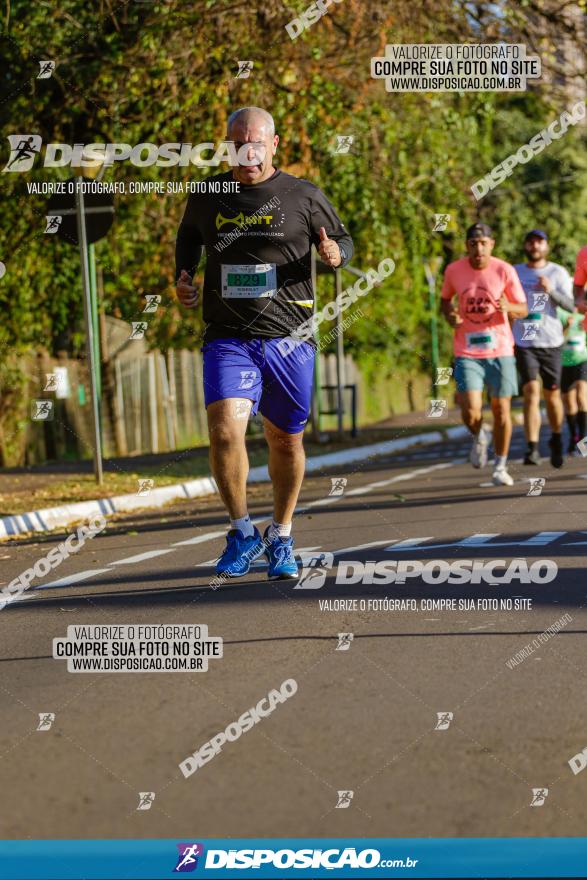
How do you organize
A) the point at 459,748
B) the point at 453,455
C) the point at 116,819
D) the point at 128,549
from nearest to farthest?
the point at 116,819 < the point at 459,748 < the point at 128,549 < the point at 453,455

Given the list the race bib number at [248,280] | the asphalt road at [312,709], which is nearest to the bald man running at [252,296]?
the race bib number at [248,280]

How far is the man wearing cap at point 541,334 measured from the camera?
47.8 ft

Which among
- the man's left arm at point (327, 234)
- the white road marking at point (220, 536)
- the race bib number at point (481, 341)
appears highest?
the man's left arm at point (327, 234)

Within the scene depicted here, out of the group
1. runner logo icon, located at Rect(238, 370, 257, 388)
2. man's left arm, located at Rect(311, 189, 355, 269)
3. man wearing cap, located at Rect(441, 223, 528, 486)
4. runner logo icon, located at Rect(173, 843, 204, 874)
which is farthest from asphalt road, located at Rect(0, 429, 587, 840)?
man wearing cap, located at Rect(441, 223, 528, 486)

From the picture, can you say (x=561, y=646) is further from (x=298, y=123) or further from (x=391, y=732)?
(x=298, y=123)

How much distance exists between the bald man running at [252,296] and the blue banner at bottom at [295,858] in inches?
161

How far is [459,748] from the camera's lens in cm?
440

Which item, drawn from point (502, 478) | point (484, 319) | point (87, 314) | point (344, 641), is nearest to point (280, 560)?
point (344, 641)

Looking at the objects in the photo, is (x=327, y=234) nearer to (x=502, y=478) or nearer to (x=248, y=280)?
(x=248, y=280)

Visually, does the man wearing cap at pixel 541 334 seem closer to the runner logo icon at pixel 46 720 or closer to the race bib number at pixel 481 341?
the race bib number at pixel 481 341

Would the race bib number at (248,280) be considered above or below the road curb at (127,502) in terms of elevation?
above

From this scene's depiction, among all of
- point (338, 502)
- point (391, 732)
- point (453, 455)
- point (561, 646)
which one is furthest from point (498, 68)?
point (391, 732)

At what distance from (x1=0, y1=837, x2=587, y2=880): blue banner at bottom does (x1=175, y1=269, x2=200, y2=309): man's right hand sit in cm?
437

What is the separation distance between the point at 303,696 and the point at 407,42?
1563 centimetres
